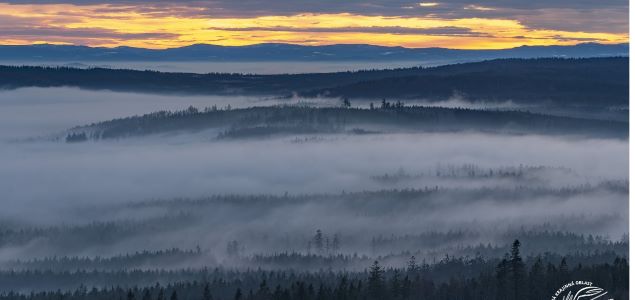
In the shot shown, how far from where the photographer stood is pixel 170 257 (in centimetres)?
16188

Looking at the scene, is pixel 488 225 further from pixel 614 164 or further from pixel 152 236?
pixel 152 236

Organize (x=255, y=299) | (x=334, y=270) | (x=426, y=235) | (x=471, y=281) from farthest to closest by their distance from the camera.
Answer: (x=426, y=235)
(x=334, y=270)
(x=255, y=299)
(x=471, y=281)

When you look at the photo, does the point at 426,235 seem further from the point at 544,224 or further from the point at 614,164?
the point at 614,164

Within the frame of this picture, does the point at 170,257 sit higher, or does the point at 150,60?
the point at 150,60

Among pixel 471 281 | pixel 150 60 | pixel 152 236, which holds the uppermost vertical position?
pixel 150 60

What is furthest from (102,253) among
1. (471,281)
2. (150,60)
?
(471,281)

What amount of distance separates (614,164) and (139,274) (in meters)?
99.8

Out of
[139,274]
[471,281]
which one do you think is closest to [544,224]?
[139,274]

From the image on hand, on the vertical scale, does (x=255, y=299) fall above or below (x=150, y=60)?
below

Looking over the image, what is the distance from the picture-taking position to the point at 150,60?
19325 cm

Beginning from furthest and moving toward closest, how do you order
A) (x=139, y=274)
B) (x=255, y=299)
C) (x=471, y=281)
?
(x=139, y=274) < (x=255, y=299) < (x=471, y=281)

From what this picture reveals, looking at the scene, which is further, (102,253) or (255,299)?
(102,253)

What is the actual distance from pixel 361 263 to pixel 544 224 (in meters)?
38.9

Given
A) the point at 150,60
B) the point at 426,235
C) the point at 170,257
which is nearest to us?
the point at 170,257
